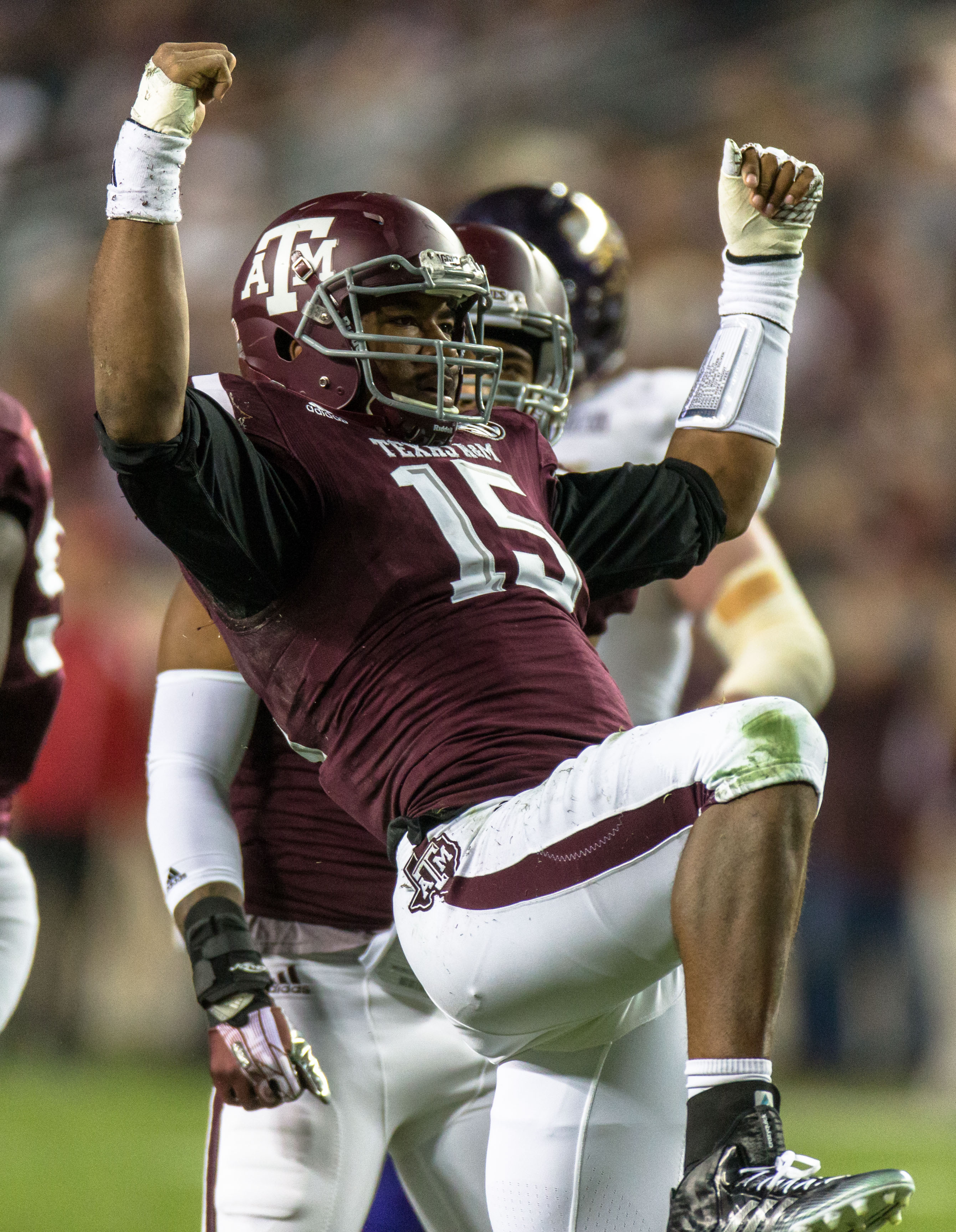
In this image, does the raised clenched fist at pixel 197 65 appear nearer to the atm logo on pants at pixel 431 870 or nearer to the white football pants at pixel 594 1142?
the atm logo on pants at pixel 431 870

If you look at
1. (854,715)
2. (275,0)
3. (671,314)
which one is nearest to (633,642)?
(854,715)

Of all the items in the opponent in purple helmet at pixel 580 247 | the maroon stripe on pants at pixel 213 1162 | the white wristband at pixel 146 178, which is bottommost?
the maroon stripe on pants at pixel 213 1162

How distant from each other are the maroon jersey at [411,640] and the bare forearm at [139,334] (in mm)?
259

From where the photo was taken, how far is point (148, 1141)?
520 cm

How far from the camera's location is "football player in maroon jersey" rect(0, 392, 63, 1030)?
8.93 feet

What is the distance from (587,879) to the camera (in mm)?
1793

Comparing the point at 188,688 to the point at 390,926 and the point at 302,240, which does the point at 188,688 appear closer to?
the point at 390,926

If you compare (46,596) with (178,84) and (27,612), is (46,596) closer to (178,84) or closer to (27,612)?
(27,612)

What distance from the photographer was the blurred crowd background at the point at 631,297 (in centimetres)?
647

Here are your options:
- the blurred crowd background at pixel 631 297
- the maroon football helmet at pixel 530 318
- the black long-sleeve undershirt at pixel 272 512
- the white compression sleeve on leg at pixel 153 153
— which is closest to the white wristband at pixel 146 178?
the white compression sleeve on leg at pixel 153 153

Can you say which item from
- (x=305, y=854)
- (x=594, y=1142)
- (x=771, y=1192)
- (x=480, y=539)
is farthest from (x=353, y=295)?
(x=771, y=1192)

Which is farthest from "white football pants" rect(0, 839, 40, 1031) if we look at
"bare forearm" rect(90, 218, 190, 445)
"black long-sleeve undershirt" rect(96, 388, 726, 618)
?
"bare forearm" rect(90, 218, 190, 445)

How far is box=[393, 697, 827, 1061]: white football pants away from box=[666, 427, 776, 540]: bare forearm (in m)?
0.73

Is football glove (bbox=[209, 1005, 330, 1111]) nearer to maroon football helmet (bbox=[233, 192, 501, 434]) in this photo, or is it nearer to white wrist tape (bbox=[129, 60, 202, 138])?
maroon football helmet (bbox=[233, 192, 501, 434])
